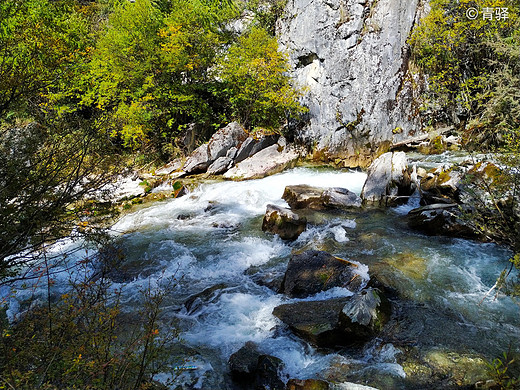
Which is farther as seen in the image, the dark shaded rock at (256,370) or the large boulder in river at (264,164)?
the large boulder in river at (264,164)

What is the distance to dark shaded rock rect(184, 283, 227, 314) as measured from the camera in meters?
5.30

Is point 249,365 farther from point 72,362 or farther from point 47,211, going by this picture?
point 47,211

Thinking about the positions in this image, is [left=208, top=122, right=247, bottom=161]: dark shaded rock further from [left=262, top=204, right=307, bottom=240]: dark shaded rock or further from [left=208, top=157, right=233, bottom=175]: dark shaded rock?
[left=262, top=204, right=307, bottom=240]: dark shaded rock

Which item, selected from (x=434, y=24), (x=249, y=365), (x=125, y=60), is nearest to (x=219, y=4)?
(x=125, y=60)

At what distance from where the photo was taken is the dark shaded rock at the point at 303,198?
9.66m

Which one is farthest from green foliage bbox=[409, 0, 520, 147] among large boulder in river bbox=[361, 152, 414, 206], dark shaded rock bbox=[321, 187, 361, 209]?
dark shaded rock bbox=[321, 187, 361, 209]

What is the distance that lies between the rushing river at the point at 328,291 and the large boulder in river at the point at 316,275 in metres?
0.18

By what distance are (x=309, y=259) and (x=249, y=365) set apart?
2.41 meters

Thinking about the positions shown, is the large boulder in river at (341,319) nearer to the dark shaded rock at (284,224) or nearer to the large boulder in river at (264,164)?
the dark shaded rock at (284,224)

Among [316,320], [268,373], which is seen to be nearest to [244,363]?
[268,373]

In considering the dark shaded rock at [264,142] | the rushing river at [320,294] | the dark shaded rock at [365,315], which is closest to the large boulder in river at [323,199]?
the rushing river at [320,294]

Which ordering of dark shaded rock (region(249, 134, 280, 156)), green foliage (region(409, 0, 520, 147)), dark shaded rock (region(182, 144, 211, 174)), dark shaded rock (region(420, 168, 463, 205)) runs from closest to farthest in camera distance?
dark shaded rock (region(420, 168, 463, 205))
green foliage (region(409, 0, 520, 147))
dark shaded rock (region(182, 144, 211, 174))
dark shaded rock (region(249, 134, 280, 156))

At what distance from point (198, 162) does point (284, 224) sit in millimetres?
7015

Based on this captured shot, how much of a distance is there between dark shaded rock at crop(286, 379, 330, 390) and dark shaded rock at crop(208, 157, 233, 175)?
35.1ft
